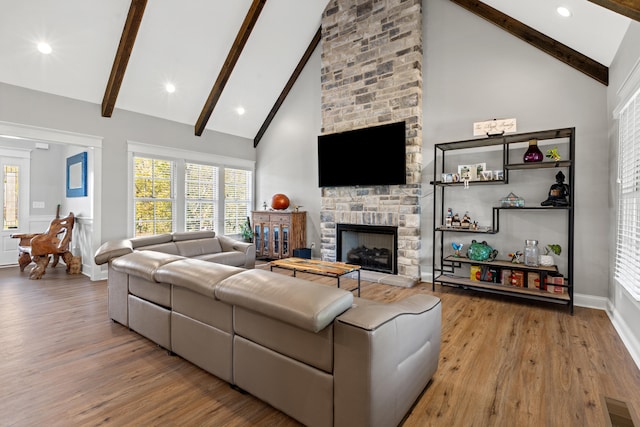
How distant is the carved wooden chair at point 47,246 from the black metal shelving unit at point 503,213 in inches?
239

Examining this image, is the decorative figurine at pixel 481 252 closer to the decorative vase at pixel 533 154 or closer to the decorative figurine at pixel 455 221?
the decorative figurine at pixel 455 221

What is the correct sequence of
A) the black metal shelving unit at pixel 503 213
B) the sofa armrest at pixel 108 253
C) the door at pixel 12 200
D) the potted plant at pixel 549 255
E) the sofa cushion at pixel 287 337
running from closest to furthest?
the sofa cushion at pixel 287 337
the sofa armrest at pixel 108 253
the black metal shelving unit at pixel 503 213
the potted plant at pixel 549 255
the door at pixel 12 200

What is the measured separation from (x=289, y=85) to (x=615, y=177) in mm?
5499

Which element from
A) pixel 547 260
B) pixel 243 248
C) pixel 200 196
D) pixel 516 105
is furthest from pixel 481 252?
pixel 200 196

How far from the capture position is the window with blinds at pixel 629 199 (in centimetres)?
266

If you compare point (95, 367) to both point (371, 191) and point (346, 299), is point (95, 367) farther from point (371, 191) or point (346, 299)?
point (371, 191)

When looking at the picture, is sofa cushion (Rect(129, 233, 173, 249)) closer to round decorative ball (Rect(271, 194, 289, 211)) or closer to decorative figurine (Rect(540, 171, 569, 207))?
round decorative ball (Rect(271, 194, 289, 211))

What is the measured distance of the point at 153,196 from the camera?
19.3 feet

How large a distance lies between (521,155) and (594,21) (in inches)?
60.0

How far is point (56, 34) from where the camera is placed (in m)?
4.16

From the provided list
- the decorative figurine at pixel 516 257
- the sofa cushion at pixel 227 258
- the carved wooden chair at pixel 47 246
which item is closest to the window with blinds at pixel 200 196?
the sofa cushion at pixel 227 258

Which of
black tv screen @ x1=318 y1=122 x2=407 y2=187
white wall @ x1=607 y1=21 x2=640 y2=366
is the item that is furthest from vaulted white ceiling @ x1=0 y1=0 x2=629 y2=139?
black tv screen @ x1=318 y1=122 x2=407 y2=187

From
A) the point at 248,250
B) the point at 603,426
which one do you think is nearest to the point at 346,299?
the point at 603,426

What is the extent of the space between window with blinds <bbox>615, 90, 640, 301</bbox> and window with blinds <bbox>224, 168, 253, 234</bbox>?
20.7ft
